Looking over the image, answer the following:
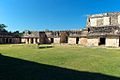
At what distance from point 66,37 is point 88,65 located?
35620mm

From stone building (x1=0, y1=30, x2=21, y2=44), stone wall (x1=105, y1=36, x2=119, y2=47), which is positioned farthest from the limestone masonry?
stone building (x1=0, y1=30, x2=21, y2=44)

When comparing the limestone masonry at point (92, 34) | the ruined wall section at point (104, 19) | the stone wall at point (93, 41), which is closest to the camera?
the limestone masonry at point (92, 34)

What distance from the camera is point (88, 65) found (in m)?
18.3

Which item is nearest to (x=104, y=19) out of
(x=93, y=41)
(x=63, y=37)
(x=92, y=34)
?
(x=92, y=34)

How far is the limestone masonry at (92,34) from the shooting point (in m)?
37.6

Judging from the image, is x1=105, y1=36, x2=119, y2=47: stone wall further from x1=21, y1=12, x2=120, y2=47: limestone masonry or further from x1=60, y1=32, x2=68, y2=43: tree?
x1=60, y1=32, x2=68, y2=43: tree

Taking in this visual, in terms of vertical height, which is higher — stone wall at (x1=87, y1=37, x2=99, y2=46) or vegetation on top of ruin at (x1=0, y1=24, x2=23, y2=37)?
vegetation on top of ruin at (x1=0, y1=24, x2=23, y2=37)

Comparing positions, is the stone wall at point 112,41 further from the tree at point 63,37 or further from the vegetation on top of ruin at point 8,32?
the vegetation on top of ruin at point 8,32

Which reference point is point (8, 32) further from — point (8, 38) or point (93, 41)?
point (93, 41)

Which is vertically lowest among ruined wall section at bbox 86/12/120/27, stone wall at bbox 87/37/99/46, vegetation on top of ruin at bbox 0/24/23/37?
stone wall at bbox 87/37/99/46

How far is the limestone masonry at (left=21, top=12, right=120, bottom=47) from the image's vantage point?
123ft

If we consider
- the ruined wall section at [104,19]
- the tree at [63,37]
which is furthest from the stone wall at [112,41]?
the tree at [63,37]

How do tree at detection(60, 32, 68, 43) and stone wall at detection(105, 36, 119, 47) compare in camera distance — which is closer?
stone wall at detection(105, 36, 119, 47)

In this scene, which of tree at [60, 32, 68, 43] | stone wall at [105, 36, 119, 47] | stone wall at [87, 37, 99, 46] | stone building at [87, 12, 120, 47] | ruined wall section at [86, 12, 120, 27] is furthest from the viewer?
tree at [60, 32, 68, 43]
